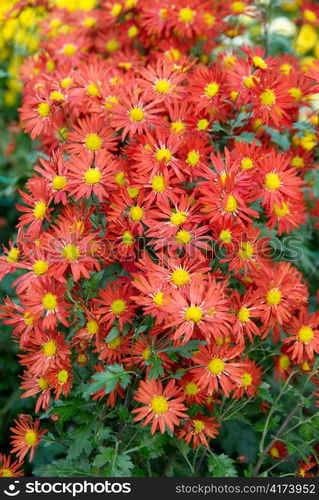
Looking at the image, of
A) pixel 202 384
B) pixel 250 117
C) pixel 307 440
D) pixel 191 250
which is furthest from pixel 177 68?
pixel 307 440

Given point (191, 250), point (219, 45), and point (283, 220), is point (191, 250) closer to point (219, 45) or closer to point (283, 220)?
point (283, 220)

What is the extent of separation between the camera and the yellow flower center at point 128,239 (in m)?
1.30

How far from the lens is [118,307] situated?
1298 mm

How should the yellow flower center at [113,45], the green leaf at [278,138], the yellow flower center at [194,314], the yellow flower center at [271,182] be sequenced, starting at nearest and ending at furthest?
1. the yellow flower center at [194,314]
2. the yellow flower center at [271,182]
3. the green leaf at [278,138]
4. the yellow flower center at [113,45]

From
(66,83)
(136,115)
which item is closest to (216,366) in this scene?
(136,115)

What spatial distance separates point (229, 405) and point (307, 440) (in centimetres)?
21

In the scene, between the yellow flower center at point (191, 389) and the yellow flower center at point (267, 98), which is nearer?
the yellow flower center at point (191, 389)

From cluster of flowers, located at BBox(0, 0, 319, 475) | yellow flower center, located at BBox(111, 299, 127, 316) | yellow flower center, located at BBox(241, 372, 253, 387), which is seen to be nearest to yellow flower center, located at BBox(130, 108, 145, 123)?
cluster of flowers, located at BBox(0, 0, 319, 475)

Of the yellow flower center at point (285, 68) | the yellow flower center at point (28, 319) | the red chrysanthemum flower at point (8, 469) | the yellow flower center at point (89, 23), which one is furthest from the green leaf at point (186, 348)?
the yellow flower center at point (89, 23)

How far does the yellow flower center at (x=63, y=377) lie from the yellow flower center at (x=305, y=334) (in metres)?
0.59

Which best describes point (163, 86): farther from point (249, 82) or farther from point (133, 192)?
point (133, 192)

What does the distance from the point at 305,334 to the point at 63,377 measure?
0.61m

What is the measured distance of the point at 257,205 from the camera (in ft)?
4.67

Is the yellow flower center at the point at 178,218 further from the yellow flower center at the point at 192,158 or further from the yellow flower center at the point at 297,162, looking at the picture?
the yellow flower center at the point at 297,162
